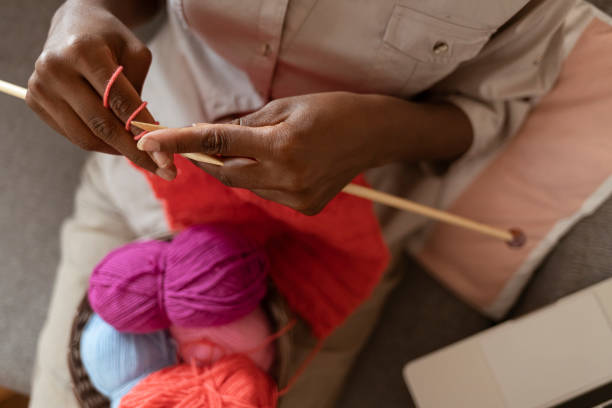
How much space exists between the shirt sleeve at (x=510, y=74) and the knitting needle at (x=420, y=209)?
0.11 m

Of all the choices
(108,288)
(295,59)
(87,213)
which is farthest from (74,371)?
(295,59)

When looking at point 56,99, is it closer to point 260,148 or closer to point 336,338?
point 260,148

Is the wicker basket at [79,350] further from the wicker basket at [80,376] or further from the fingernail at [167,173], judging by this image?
the fingernail at [167,173]

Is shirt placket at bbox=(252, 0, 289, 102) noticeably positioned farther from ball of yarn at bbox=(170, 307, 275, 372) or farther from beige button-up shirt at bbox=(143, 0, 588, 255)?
ball of yarn at bbox=(170, 307, 275, 372)

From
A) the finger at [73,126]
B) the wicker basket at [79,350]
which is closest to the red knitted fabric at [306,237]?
the wicker basket at [79,350]

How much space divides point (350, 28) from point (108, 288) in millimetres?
473

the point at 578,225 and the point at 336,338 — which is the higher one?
the point at 578,225

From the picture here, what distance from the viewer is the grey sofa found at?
2.97ft

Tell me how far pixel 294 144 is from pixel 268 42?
202mm

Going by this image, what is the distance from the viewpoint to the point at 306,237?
0.74 m

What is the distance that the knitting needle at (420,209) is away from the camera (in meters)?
0.58

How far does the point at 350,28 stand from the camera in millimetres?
565

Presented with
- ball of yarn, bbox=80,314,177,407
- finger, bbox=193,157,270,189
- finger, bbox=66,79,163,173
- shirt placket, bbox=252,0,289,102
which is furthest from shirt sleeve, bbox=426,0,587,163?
ball of yarn, bbox=80,314,177,407

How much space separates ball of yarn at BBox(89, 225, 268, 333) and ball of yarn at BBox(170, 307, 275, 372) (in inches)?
1.0
